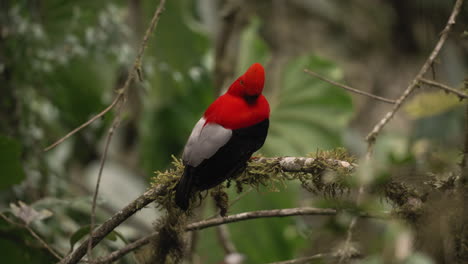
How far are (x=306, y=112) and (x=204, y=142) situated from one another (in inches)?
93.5

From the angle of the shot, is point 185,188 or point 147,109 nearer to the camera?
point 185,188

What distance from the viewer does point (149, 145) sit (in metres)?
3.93

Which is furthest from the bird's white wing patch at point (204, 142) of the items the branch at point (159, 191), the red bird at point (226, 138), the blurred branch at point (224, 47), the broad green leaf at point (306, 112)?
the broad green leaf at point (306, 112)

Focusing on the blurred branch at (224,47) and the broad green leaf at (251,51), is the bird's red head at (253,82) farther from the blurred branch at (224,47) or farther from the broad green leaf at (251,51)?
the broad green leaf at (251,51)

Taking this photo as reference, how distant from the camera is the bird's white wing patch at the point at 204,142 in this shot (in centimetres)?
151

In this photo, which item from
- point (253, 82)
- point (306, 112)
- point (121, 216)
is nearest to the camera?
point (121, 216)

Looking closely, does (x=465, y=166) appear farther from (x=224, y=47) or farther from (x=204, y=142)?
(x=224, y=47)

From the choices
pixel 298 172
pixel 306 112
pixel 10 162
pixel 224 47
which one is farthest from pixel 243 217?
pixel 306 112

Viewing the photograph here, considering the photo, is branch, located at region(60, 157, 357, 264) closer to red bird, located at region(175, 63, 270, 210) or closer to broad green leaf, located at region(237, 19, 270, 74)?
red bird, located at region(175, 63, 270, 210)

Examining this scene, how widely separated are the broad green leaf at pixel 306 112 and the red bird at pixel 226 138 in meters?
2.06

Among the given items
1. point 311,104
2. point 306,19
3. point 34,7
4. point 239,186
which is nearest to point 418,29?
point 306,19

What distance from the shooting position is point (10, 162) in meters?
2.03

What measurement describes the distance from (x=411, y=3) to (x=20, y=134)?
502 centimetres

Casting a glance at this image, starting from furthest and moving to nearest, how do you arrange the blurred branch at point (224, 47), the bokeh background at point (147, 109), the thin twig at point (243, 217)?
the blurred branch at point (224, 47)
the bokeh background at point (147, 109)
the thin twig at point (243, 217)
